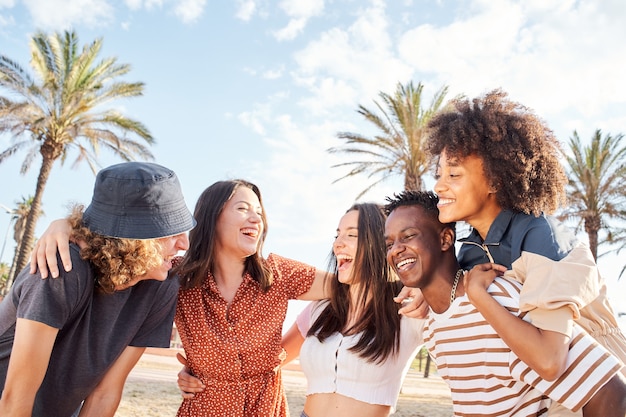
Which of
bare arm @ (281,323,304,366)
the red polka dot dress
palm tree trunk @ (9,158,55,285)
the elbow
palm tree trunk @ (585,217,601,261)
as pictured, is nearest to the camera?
the elbow

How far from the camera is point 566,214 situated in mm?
21938

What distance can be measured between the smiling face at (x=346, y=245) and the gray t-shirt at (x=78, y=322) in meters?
1.48

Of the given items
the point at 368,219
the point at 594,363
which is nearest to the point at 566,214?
the point at 368,219

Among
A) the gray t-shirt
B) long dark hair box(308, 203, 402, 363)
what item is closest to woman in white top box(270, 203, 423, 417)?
long dark hair box(308, 203, 402, 363)

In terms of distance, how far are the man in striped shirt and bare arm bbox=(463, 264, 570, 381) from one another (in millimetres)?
59

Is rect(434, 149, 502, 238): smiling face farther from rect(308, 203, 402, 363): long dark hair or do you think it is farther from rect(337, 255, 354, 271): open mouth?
rect(337, 255, 354, 271): open mouth

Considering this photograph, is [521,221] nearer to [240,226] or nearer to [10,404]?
[240,226]

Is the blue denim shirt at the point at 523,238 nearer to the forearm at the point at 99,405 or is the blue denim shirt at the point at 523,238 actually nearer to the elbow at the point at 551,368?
the elbow at the point at 551,368

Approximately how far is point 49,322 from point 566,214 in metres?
22.1

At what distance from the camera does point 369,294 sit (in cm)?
454

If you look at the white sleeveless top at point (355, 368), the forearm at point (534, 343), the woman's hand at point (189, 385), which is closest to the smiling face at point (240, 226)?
the white sleeveless top at point (355, 368)

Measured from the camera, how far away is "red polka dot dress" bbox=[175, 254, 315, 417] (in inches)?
163

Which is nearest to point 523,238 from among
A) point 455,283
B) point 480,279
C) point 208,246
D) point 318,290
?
point 480,279

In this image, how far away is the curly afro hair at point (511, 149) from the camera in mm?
3132
